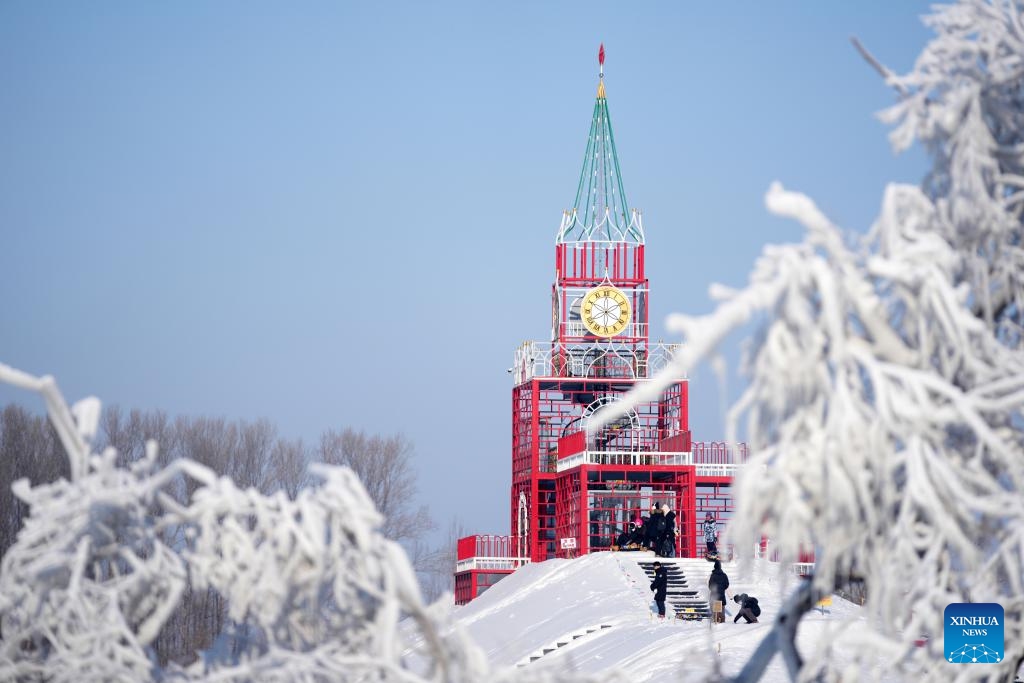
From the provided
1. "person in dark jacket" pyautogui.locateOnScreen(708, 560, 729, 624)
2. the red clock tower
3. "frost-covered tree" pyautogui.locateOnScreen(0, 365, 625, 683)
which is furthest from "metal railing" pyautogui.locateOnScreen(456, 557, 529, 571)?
"frost-covered tree" pyautogui.locateOnScreen(0, 365, 625, 683)

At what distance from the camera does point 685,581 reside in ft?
108

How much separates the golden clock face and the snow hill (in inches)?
384

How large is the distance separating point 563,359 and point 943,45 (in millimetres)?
39337

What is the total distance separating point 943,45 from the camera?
299 inches

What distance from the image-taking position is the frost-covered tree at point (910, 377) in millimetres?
6480

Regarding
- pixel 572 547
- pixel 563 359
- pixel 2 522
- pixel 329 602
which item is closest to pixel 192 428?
pixel 2 522

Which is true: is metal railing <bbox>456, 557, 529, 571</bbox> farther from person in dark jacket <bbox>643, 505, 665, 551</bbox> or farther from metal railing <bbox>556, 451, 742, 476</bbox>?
person in dark jacket <bbox>643, 505, 665, 551</bbox>

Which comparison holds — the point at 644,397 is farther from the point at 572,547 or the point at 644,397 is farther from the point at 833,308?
the point at 572,547

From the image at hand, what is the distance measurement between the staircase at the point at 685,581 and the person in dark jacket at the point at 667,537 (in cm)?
35

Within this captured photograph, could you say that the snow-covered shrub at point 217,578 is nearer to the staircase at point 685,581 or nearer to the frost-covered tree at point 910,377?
the frost-covered tree at point 910,377

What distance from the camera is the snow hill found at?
21344 millimetres

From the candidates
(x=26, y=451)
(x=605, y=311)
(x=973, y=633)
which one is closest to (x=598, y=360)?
(x=605, y=311)

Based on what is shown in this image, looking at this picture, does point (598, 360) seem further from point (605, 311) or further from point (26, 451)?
point (26, 451)

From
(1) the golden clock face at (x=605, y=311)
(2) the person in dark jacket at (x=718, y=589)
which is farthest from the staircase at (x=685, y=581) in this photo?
(1) the golden clock face at (x=605, y=311)
